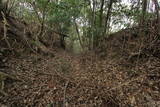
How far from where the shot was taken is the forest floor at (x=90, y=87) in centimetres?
412

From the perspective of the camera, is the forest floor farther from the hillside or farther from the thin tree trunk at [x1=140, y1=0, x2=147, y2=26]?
the thin tree trunk at [x1=140, y1=0, x2=147, y2=26]

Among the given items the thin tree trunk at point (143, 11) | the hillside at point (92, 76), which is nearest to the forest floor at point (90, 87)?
the hillside at point (92, 76)

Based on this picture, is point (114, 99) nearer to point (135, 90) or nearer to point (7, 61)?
point (135, 90)

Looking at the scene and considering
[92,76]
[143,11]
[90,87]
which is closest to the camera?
[90,87]

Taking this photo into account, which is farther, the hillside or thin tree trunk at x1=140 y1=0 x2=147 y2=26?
thin tree trunk at x1=140 y1=0 x2=147 y2=26

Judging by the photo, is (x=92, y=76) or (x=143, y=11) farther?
(x=143, y=11)

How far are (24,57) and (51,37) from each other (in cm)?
866

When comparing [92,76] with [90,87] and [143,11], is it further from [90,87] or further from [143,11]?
[143,11]

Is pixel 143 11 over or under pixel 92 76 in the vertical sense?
over

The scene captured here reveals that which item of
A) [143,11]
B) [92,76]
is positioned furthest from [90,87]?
[143,11]

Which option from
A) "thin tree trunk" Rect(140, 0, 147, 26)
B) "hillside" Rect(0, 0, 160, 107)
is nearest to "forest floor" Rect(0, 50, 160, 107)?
"hillside" Rect(0, 0, 160, 107)

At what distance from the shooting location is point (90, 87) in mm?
4711

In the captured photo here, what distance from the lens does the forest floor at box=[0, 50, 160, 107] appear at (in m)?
4.12

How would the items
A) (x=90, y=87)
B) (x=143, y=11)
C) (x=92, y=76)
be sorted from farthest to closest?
(x=143, y=11) < (x=92, y=76) < (x=90, y=87)
